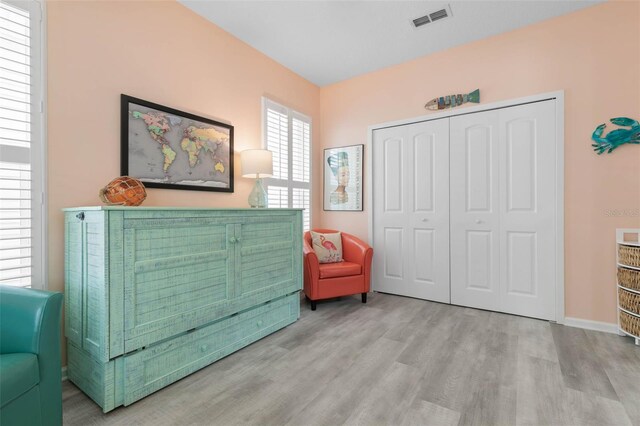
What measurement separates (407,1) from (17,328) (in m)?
3.37

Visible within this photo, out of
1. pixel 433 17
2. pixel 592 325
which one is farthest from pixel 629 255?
pixel 433 17

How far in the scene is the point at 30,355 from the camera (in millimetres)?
1230

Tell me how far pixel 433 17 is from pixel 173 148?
266cm

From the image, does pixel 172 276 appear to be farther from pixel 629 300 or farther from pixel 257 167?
pixel 629 300

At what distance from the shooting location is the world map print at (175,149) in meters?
2.25

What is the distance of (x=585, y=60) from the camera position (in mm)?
2686

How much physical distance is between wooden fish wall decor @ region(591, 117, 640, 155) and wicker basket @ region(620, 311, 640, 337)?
1.37 metres

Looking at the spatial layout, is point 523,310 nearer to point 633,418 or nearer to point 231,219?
point 633,418

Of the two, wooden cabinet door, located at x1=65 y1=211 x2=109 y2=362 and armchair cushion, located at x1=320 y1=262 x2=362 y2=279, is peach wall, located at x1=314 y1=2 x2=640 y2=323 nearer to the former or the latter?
armchair cushion, located at x1=320 y1=262 x2=362 y2=279

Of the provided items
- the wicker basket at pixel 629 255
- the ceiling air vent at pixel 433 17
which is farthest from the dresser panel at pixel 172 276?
the wicker basket at pixel 629 255

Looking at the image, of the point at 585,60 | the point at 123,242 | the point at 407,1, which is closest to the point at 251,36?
the point at 407,1

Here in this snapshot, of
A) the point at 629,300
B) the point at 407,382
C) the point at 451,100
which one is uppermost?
the point at 451,100

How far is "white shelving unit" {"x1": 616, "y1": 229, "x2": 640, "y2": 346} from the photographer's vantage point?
226 cm

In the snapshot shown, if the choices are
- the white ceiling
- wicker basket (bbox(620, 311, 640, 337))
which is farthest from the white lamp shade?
wicker basket (bbox(620, 311, 640, 337))
